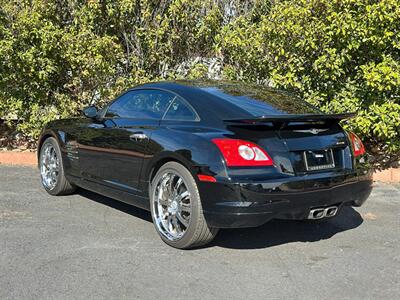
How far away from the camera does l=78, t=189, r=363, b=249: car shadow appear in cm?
447

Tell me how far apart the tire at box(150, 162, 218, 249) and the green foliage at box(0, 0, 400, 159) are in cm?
315

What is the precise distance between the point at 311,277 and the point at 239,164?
0.99 m

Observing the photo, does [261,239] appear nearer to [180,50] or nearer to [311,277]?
[311,277]

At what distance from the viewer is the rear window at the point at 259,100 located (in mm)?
4379

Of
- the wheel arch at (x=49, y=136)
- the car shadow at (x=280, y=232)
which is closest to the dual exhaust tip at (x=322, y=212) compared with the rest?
the car shadow at (x=280, y=232)

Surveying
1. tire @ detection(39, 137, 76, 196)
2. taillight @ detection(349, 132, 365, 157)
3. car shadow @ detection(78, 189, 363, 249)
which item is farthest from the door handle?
taillight @ detection(349, 132, 365, 157)

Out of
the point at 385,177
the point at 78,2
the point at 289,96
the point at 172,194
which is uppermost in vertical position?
the point at 78,2

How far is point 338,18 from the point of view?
6.30 m

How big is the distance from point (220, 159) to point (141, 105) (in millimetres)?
1519

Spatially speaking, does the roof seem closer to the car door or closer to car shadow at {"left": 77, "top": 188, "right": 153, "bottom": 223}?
the car door

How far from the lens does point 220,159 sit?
12.4 ft

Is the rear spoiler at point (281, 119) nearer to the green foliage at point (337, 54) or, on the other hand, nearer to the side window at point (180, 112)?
the side window at point (180, 112)

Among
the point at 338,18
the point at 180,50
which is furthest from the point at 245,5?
the point at 338,18

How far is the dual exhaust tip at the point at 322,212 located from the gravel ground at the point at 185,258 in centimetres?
35
